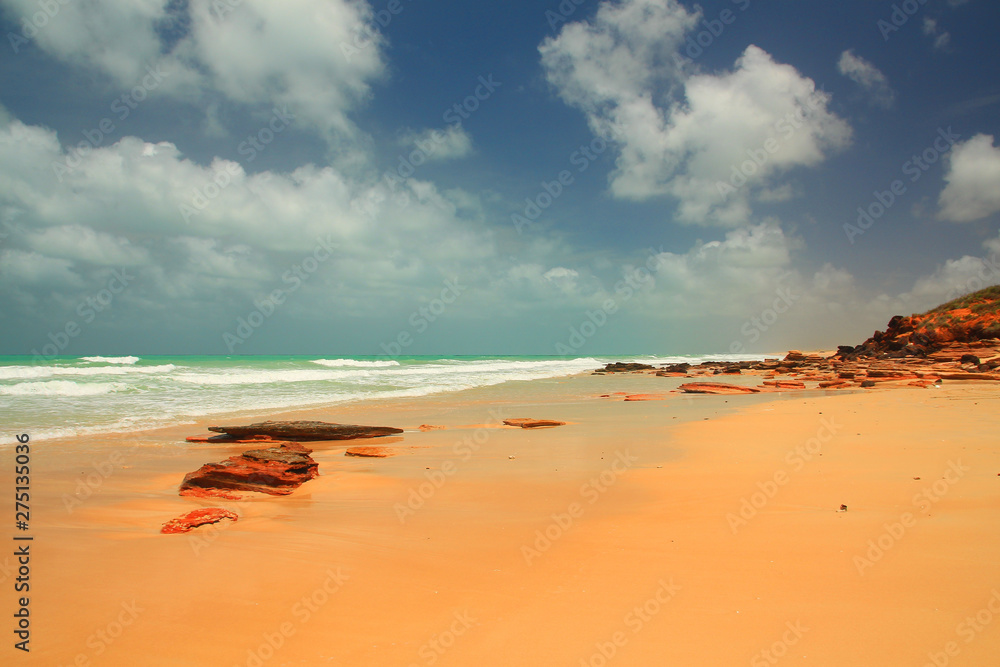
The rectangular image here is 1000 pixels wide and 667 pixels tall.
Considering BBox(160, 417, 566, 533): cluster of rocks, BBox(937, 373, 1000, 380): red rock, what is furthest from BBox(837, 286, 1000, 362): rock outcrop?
BBox(160, 417, 566, 533): cluster of rocks

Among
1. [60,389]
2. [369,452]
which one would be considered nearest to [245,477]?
[369,452]

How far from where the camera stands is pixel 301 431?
9875 millimetres

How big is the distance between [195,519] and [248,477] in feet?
5.17

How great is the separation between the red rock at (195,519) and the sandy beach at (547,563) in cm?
13

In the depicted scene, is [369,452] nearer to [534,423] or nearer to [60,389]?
[534,423]

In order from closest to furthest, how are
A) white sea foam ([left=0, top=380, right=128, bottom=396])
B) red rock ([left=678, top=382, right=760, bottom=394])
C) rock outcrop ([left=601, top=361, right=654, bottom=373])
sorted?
white sea foam ([left=0, top=380, right=128, bottom=396]), red rock ([left=678, top=382, right=760, bottom=394]), rock outcrop ([left=601, top=361, right=654, bottom=373])

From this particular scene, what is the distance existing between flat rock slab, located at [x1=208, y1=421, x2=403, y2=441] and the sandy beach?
2.10 m

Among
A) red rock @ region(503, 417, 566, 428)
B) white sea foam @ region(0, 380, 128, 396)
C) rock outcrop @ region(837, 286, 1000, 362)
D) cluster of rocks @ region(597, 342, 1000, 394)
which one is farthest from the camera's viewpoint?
rock outcrop @ region(837, 286, 1000, 362)

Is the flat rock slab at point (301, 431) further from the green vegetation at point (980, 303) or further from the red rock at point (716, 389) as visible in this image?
the green vegetation at point (980, 303)

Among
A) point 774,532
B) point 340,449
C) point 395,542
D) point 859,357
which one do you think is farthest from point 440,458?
point 859,357

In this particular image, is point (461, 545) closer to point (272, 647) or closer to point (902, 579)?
point (272, 647)

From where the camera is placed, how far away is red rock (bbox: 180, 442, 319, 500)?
5.90 metres

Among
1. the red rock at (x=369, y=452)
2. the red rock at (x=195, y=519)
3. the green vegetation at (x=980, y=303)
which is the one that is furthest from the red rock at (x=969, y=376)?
the red rock at (x=195, y=519)

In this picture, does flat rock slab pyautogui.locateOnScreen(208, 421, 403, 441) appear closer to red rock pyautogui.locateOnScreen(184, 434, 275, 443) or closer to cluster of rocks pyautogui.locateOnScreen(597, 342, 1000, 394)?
red rock pyautogui.locateOnScreen(184, 434, 275, 443)
